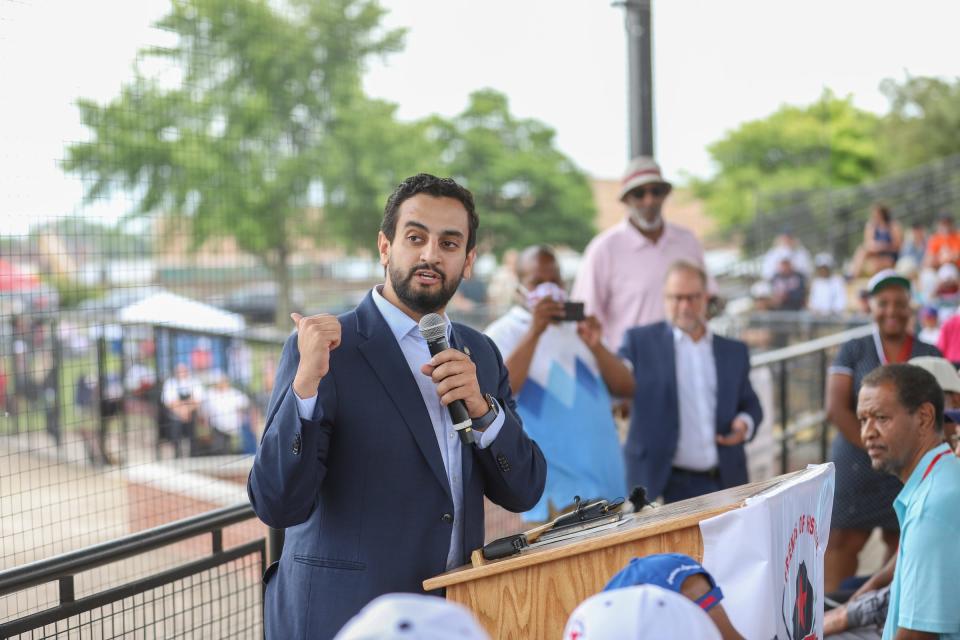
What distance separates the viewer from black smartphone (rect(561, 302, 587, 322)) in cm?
488

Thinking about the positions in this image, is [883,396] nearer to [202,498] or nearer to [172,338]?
Answer: [202,498]

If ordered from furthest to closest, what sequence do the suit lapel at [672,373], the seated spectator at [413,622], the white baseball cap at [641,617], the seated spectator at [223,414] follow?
the seated spectator at [223,414]
the suit lapel at [672,373]
the white baseball cap at [641,617]
the seated spectator at [413,622]

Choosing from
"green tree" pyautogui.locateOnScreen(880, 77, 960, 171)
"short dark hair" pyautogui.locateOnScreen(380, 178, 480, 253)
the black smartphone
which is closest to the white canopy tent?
the black smartphone

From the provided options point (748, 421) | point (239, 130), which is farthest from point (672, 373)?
point (239, 130)

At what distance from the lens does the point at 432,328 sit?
8.56 ft

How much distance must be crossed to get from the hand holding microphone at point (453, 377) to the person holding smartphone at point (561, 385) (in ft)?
6.96

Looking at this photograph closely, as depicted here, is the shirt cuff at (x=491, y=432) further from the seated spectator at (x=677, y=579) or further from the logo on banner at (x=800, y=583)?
the logo on banner at (x=800, y=583)

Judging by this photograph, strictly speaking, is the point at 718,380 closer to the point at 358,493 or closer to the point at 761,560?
the point at 761,560

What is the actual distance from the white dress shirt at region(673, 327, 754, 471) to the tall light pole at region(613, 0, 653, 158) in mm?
1538

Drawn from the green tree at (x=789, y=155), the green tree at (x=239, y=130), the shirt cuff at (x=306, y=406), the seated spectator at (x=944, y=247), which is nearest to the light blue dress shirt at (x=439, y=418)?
the shirt cuff at (x=306, y=406)

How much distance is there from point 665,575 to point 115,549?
7.52 ft

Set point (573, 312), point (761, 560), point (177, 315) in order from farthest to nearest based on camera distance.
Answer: point (177, 315)
point (573, 312)
point (761, 560)

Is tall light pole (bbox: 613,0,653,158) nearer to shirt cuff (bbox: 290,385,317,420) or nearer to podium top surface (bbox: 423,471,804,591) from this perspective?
podium top surface (bbox: 423,471,804,591)

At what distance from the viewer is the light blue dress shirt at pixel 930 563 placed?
296cm
